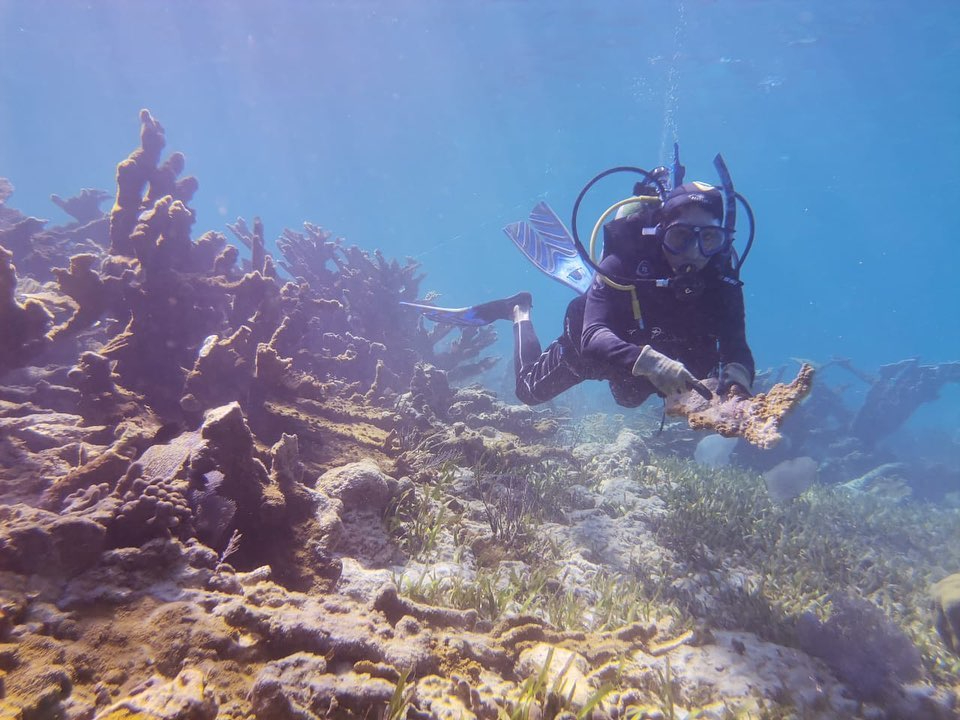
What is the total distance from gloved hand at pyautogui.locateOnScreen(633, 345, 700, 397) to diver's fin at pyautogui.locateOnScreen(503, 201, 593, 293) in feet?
15.6

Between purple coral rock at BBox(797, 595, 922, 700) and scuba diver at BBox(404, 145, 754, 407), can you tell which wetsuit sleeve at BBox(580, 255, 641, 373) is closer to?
scuba diver at BBox(404, 145, 754, 407)

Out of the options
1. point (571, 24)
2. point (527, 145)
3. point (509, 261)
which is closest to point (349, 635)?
point (571, 24)

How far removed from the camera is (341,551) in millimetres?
3430

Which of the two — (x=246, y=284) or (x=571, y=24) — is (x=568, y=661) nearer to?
(x=246, y=284)

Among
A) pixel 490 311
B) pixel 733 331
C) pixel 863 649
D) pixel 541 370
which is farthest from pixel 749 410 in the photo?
pixel 490 311

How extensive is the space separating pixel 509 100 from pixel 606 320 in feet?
138

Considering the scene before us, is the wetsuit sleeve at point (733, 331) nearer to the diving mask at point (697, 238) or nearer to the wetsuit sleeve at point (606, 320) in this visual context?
the diving mask at point (697, 238)

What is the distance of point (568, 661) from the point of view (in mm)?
2463

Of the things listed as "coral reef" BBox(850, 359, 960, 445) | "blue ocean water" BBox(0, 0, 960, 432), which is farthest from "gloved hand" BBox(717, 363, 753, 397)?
"blue ocean water" BBox(0, 0, 960, 432)

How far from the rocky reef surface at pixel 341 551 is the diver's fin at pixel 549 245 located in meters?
2.87

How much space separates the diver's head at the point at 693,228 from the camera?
13.7 feet

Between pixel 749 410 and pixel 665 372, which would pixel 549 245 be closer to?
pixel 665 372

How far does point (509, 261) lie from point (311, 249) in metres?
127

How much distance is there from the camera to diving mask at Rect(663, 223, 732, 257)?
4168 mm
